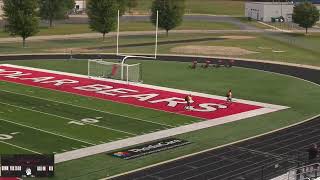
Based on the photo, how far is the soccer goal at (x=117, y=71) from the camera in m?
49.4

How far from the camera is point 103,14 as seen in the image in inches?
3147

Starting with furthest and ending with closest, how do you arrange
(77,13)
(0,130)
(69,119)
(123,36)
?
1. (77,13)
2. (123,36)
3. (69,119)
4. (0,130)

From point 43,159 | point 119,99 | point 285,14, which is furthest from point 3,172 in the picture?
point 285,14

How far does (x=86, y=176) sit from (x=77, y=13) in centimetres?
12434

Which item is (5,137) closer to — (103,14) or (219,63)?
(219,63)

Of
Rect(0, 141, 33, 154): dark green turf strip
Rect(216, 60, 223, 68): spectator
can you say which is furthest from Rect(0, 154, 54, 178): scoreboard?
Rect(216, 60, 223, 68): spectator

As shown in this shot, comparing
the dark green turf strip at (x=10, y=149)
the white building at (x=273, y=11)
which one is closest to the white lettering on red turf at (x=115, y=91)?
the dark green turf strip at (x=10, y=149)

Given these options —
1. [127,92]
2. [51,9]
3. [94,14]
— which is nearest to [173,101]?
[127,92]

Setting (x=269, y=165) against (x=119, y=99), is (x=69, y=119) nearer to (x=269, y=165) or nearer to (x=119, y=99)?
(x=119, y=99)

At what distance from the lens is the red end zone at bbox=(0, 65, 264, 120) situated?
1518 inches

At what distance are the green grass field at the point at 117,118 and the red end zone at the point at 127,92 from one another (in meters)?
1.54

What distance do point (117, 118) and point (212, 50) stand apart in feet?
133

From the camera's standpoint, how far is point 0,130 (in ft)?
104

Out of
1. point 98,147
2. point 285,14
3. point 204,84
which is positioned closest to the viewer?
point 98,147
